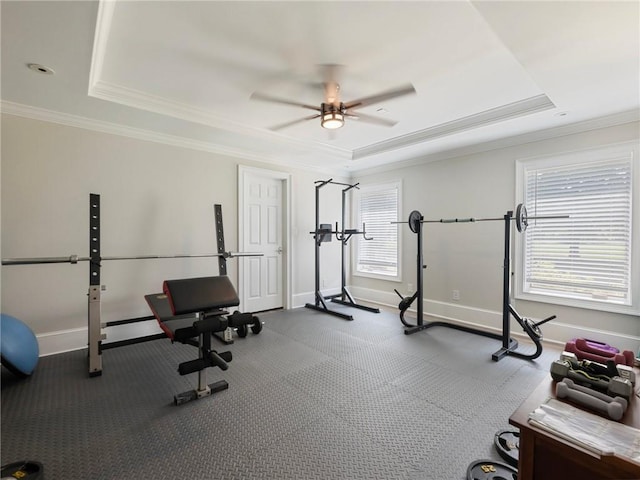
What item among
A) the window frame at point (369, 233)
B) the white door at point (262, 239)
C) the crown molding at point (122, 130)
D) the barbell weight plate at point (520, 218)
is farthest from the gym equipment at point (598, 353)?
the crown molding at point (122, 130)

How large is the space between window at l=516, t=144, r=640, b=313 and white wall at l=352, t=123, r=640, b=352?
0.46ft

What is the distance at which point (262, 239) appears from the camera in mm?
4844

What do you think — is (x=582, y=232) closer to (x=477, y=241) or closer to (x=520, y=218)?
(x=520, y=218)

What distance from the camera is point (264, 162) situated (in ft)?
15.6

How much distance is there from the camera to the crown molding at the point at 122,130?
293 centimetres

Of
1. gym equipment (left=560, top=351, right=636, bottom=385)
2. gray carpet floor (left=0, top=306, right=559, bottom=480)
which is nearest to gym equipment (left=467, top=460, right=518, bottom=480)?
gray carpet floor (left=0, top=306, right=559, bottom=480)

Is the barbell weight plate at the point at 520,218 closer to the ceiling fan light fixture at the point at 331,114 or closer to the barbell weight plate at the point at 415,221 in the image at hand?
the barbell weight plate at the point at 415,221

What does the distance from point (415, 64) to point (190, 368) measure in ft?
9.42

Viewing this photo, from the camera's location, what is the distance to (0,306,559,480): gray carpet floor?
1.71m

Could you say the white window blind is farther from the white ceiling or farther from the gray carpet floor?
the gray carpet floor

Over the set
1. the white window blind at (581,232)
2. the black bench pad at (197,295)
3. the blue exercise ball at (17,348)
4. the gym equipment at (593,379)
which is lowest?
the blue exercise ball at (17,348)

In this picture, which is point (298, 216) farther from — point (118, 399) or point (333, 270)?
point (118, 399)

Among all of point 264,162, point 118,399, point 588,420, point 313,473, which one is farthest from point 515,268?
point 118,399

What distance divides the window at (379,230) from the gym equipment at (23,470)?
4602mm
